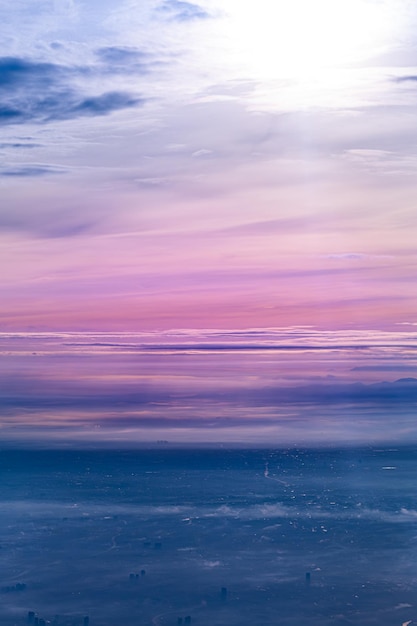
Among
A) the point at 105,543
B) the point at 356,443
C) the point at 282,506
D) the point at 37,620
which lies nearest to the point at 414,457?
the point at 356,443

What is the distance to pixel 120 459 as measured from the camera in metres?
59.4

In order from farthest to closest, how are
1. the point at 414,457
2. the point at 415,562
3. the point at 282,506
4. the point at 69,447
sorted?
the point at 69,447 < the point at 414,457 < the point at 282,506 < the point at 415,562

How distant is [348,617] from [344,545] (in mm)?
8676

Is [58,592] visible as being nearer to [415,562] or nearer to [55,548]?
[55,548]

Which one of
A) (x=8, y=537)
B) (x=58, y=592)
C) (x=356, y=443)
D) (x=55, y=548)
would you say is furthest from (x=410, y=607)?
(x=356, y=443)

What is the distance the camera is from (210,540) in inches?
1454

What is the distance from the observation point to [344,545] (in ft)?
119

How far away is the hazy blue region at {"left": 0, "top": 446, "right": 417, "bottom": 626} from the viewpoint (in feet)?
93.8

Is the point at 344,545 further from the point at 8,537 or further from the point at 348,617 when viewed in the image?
the point at 8,537

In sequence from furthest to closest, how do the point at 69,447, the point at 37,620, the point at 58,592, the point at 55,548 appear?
the point at 69,447
the point at 55,548
the point at 58,592
the point at 37,620

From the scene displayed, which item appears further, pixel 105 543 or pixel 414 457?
pixel 414 457

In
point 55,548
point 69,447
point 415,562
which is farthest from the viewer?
point 69,447

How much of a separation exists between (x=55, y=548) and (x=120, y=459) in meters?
23.8

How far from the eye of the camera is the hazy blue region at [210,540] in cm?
2859
